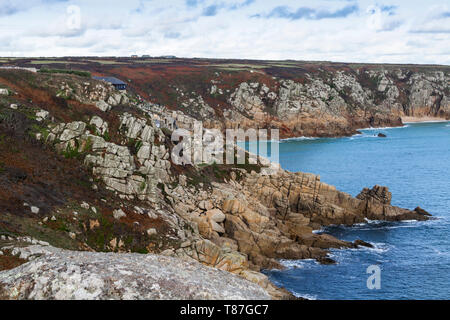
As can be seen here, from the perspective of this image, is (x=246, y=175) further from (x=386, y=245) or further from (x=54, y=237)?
(x=54, y=237)

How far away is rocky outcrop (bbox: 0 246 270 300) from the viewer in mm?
12992

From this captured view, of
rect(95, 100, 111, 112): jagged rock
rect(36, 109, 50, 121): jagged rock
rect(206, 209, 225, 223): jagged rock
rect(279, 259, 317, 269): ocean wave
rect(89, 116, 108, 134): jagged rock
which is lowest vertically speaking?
rect(279, 259, 317, 269): ocean wave

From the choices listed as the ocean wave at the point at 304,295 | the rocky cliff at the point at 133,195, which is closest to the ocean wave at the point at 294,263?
the rocky cliff at the point at 133,195

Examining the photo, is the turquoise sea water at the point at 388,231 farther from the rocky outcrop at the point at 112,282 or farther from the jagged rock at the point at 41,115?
the jagged rock at the point at 41,115

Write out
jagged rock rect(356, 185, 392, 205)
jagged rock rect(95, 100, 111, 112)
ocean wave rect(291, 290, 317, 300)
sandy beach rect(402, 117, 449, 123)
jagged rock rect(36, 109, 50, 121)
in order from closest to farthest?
ocean wave rect(291, 290, 317, 300), jagged rock rect(36, 109, 50, 121), jagged rock rect(95, 100, 111, 112), jagged rock rect(356, 185, 392, 205), sandy beach rect(402, 117, 449, 123)

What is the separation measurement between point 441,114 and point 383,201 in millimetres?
156948

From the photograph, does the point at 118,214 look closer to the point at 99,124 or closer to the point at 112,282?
the point at 99,124

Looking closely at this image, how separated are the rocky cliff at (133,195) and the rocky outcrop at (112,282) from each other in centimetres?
962

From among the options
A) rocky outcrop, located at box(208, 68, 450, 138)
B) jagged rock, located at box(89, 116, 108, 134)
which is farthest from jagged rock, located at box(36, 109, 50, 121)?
rocky outcrop, located at box(208, 68, 450, 138)

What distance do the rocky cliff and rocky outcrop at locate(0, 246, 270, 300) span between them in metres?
9.62

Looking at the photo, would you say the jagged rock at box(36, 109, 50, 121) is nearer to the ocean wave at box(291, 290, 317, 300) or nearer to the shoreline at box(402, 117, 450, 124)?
the ocean wave at box(291, 290, 317, 300)

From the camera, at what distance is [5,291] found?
13.1m

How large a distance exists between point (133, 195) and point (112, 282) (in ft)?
95.9
